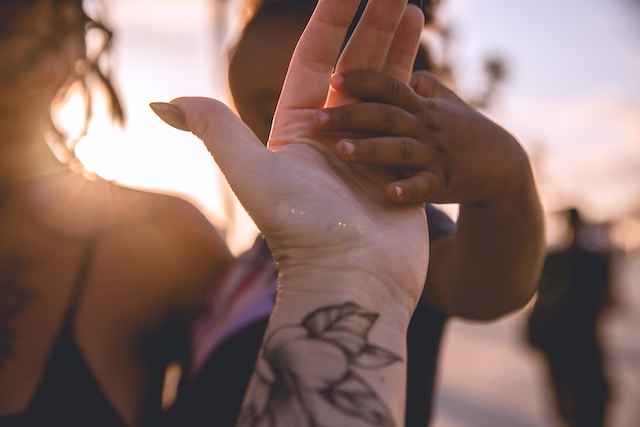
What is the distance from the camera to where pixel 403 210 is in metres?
0.99

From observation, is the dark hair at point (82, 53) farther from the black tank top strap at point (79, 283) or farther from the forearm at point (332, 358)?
the forearm at point (332, 358)

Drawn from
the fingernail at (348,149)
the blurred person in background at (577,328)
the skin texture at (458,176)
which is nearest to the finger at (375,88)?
the skin texture at (458,176)

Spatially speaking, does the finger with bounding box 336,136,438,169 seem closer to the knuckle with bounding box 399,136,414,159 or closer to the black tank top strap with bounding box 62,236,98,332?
the knuckle with bounding box 399,136,414,159

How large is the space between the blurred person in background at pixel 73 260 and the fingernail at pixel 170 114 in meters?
0.70

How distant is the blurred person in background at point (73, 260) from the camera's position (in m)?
1.39

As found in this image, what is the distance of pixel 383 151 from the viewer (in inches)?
37.0

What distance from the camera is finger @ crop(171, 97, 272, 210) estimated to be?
93cm

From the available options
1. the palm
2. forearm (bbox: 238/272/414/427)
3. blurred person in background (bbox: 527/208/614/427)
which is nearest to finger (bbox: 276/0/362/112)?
the palm

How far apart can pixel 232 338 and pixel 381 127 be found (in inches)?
28.6

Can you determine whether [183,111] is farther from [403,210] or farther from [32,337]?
[32,337]

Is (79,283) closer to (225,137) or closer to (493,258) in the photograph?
(225,137)

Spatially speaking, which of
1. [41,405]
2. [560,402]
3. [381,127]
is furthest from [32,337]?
[560,402]

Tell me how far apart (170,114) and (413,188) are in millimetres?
479

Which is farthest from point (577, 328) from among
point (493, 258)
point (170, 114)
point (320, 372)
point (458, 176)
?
point (170, 114)
